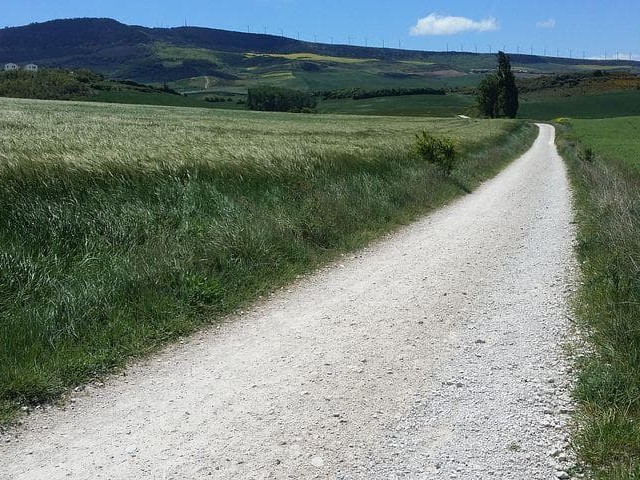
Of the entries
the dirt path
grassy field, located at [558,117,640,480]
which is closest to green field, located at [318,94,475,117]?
grassy field, located at [558,117,640,480]

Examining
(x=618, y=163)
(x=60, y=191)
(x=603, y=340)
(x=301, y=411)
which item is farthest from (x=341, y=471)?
(x=618, y=163)

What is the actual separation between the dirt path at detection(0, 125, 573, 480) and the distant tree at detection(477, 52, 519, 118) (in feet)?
276

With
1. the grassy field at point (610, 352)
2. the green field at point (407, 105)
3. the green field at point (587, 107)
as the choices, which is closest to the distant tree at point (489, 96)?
the green field at point (407, 105)

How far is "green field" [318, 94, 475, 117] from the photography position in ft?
338

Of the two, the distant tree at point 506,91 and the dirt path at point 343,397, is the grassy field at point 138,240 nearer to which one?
the dirt path at point 343,397

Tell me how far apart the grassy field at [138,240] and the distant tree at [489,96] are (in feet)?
261

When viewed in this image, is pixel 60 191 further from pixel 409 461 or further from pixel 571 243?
pixel 571 243

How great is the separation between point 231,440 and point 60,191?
5.69 meters

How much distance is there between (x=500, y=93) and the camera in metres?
85.4

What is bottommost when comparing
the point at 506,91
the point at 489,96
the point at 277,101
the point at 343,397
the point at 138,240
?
the point at 343,397

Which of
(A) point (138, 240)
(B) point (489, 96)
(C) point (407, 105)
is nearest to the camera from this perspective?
(A) point (138, 240)

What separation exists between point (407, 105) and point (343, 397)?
118027mm

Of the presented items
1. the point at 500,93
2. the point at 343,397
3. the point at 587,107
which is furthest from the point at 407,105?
the point at 343,397

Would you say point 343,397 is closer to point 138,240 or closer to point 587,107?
point 138,240
